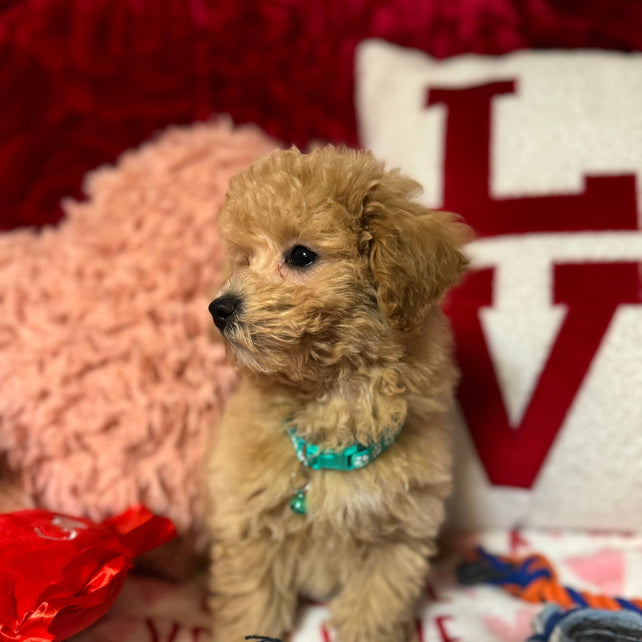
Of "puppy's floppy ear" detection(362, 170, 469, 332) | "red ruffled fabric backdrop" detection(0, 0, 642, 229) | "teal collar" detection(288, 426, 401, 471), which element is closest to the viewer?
"puppy's floppy ear" detection(362, 170, 469, 332)

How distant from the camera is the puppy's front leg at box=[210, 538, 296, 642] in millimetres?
1255

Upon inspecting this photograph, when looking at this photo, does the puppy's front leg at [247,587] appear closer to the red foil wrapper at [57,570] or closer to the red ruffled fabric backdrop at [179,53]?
the red foil wrapper at [57,570]

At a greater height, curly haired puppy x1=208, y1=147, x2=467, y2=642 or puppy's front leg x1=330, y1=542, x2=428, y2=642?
curly haired puppy x1=208, y1=147, x2=467, y2=642

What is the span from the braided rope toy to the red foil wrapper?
2.22 feet

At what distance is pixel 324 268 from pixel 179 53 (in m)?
1.02

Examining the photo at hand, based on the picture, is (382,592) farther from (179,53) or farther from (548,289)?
(179,53)

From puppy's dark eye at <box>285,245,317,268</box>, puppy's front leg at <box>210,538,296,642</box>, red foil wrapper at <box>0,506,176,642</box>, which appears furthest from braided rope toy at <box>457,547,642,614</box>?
puppy's dark eye at <box>285,245,317,268</box>

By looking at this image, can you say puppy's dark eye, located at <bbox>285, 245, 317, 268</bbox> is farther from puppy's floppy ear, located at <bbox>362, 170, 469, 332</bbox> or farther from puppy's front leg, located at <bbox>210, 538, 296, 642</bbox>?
puppy's front leg, located at <bbox>210, 538, 296, 642</bbox>

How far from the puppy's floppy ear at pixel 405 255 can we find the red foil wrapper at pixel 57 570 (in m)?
0.60

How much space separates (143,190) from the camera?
1.64 m

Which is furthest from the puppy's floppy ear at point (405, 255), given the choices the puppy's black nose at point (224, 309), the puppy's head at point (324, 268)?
the puppy's black nose at point (224, 309)

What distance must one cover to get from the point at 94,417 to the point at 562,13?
143cm

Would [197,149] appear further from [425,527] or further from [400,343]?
[425,527]

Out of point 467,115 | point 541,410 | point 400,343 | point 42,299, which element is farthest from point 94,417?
point 467,115
